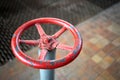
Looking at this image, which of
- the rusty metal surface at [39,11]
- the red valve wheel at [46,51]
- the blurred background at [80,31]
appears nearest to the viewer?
the red valve wheel at [46,51]

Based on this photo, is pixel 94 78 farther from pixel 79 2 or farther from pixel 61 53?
pixel 79 2

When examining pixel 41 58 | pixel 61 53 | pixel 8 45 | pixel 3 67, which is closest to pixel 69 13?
pixel 61 53

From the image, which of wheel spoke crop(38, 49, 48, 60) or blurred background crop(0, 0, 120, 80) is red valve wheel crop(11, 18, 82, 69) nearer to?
wheel spoke crop(38, 49, 48, 60)

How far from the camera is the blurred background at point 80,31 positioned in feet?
7.37

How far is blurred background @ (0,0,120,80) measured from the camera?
7.37 ft

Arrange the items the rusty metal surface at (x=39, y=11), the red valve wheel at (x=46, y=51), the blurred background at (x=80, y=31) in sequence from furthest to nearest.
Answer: the rusty metal surface at (x=39, y=11)
the blurred background at (x=80, y=31)
the red valve wheel at (x=46, y=51)

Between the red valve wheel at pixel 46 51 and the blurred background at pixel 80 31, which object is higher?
the red valve wheel at pixel 46 51

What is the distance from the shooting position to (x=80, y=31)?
2975 mm

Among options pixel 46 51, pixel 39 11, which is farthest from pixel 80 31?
pixel 46 51

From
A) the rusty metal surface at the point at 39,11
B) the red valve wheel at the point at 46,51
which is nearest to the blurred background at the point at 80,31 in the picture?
the rusty metal surface at the point at 39,11

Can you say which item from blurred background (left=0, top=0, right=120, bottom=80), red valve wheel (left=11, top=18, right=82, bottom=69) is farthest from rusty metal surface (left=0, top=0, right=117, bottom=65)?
red valve wheel (left=11, top=18, right=82, bottom=69)

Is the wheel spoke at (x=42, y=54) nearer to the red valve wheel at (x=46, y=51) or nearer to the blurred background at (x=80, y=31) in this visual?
the red valve wheel at (x=46, y=51)

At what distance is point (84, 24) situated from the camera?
10.3 feet

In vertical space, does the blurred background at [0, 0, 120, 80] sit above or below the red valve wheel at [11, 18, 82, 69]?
below
